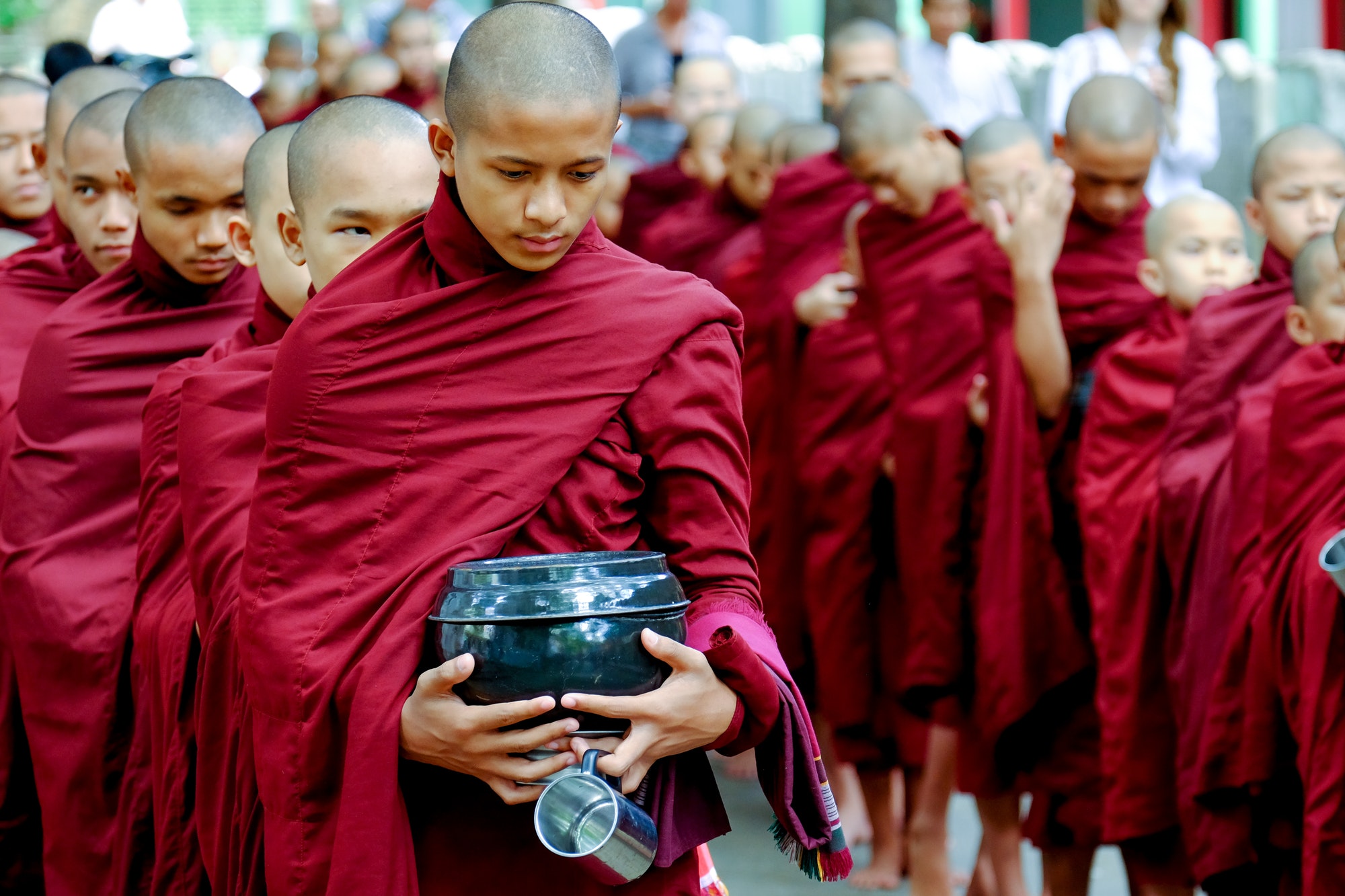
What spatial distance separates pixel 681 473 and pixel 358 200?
3.01 feet

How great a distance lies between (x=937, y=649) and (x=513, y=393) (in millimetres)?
2832

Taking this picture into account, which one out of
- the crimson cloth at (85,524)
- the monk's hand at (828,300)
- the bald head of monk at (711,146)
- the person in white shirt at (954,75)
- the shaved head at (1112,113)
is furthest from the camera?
the bald head of monk at (711,146)

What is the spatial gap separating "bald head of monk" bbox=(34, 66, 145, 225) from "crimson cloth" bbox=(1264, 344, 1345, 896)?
2808 mm

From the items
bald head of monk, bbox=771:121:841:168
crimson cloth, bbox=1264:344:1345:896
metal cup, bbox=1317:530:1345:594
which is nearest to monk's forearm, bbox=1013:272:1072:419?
crimson cloth, bbox=1264:344:1345:896

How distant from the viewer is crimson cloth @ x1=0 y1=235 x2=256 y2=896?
3.35 meters

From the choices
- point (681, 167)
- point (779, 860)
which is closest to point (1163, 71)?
point (681, 167)

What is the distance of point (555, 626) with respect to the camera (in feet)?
6.34

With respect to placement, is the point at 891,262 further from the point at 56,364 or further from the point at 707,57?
the point at 707,57

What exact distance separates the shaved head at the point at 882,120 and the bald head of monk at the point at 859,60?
112 centimetres

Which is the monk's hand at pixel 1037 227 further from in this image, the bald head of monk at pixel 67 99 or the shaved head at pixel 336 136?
the bald head of monk at pixel 67 99

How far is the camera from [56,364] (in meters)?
3.45

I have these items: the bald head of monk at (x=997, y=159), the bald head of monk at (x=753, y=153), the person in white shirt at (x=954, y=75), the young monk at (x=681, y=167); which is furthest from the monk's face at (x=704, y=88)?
the bald head of monk at (x=997, y=159)

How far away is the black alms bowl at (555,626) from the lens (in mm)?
1930

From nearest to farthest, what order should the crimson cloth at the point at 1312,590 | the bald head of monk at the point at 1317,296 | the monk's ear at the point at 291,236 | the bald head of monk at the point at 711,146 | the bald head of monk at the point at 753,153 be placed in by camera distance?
the monk's ear at the point at 291,236
the crimson cloth at the point at 1312,590
the bald head of monk at the point at 1317,296
the bald head of monk at the point at 753,153
the bald head of monk at the point at 711,146
